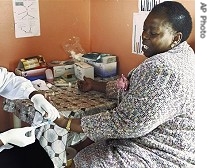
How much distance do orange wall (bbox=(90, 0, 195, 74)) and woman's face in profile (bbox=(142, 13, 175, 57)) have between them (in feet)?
2.31

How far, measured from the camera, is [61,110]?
1.55 metres

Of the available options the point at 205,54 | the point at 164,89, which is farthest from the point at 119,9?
the point at 205,54

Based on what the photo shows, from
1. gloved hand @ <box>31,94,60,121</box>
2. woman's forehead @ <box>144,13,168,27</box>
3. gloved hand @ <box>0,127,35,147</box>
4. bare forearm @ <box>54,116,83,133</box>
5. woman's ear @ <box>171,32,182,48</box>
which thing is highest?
woman's forehead @ <box>144,13,168,27</box>

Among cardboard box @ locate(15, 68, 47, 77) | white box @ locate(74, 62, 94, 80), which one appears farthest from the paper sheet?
white box @ locate(74, 62, 94, 80)

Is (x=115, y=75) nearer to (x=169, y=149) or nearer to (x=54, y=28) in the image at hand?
(x=54, y=28)

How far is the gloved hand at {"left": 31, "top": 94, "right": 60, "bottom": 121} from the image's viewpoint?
135 cm

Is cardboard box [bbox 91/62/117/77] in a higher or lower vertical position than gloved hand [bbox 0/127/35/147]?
higher

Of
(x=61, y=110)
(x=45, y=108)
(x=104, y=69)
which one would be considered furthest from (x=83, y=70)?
(x=45, y=108)

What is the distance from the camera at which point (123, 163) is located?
1167 millimetres

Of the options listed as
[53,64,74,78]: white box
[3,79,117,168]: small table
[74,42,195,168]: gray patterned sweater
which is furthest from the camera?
[53,64,74,78]: white box

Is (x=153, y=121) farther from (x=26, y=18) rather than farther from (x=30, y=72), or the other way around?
(x=26, y=18)

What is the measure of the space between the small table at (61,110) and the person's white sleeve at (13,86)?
0.05 m

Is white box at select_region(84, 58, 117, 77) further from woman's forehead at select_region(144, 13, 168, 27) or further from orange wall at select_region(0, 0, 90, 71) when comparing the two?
woman's forehead at select_region(144, 13, 168, 27)

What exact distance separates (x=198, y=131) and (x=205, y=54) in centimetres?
10
